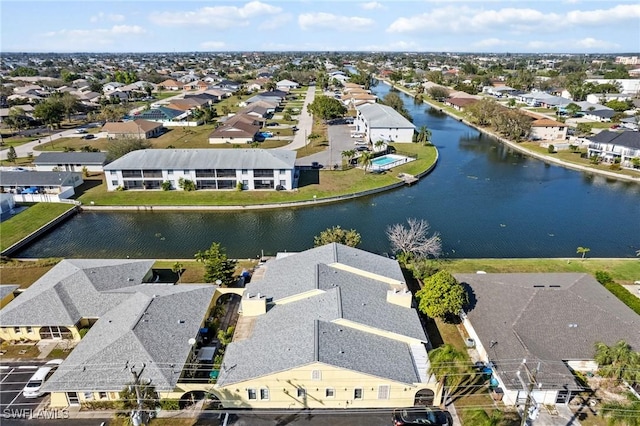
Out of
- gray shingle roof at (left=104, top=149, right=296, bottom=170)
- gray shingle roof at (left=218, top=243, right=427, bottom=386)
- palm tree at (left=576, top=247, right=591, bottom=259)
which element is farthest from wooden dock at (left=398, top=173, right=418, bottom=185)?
gray shingle roof at (left=218, top=243, right=427, bottom=386)

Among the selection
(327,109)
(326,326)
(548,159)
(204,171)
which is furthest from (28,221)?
(548,159)

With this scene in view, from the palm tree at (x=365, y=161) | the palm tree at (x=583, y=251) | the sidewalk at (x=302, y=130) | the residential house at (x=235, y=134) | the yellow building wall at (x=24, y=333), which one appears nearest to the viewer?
the yellow building wall at (x=24, y=333)

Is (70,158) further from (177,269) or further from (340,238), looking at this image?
(340,238)

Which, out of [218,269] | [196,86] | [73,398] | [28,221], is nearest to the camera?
[73,398]

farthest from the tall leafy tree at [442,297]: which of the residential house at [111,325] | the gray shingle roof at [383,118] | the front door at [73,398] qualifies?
A: the gray shingle roof at [383,118]

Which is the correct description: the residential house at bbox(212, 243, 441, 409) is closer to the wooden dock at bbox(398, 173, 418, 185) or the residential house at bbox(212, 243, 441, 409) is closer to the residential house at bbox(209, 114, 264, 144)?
the wooden dock at bbox(398, 173, 418, 185)

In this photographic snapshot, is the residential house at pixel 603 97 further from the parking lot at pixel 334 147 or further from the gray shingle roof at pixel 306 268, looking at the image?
the gray shingle roof at pixel 306 268

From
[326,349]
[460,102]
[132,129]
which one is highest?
[460,102]
